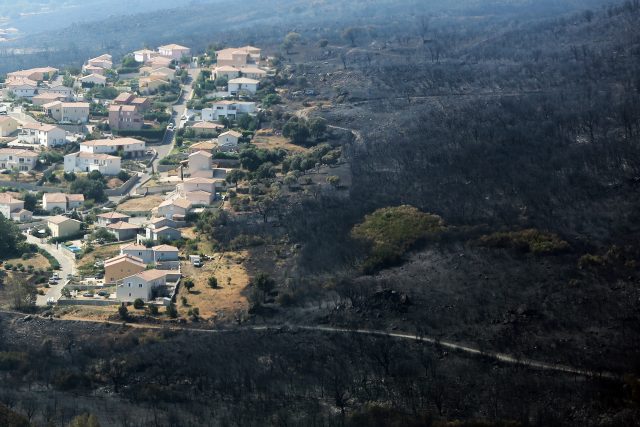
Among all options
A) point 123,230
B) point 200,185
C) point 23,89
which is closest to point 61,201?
point 123,230

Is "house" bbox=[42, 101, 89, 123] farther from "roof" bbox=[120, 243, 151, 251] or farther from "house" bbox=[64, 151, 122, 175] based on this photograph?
"roof" bbox=[120, 243, 151, 251]

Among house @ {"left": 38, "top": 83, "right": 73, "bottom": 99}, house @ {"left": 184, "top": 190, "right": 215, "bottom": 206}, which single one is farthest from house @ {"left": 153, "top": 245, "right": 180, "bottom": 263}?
house @ {"left": 38, "top": 83, "right": 73, "bottom": 99}

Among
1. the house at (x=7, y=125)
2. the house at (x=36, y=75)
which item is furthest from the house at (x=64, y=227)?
the house at (x=36, y=75)

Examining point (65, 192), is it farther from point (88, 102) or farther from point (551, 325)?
point (551, 325)

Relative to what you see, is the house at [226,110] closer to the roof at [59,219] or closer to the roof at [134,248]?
the roof at [59,219]

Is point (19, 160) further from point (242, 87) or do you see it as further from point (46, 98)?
point (242, 87)

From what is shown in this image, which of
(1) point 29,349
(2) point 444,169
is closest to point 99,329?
(1) point 29,349
